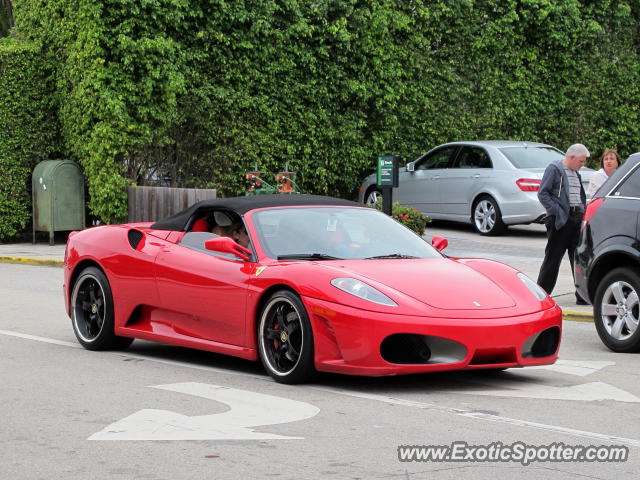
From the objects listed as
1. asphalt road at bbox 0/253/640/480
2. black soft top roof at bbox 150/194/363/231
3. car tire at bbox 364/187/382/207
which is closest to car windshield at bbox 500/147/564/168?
car tire at bbox 364/187/382/207

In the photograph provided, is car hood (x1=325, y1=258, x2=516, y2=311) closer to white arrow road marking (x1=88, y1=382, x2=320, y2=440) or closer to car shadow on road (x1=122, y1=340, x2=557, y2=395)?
car shadow on road (x1=122, y1=340, x2=557, y2=395)

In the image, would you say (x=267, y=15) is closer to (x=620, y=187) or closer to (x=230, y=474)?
(x=620, y=187)

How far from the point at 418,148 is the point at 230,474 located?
20428 mm

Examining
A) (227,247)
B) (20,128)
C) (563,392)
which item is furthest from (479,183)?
(563,392)

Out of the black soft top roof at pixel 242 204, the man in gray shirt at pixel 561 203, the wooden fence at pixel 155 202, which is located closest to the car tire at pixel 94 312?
the black soft top roof at pixel 242 204

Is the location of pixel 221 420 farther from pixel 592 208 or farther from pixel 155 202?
pixel 155 202

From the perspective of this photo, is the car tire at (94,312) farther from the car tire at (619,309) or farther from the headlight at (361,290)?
the car tire at (619,309)

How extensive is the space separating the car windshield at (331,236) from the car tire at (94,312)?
64.8 inches

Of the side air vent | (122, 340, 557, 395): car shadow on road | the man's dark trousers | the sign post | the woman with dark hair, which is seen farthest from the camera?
the sign post

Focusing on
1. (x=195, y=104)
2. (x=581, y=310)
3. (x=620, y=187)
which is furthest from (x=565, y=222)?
(x=195, y=104)

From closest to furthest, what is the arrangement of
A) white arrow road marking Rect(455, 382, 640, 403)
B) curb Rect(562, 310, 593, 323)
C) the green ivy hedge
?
white arrow road marking Rect(455, 382, 640, 403) < curb Rect(562, 310, 593, 323) < the green ivy hedge

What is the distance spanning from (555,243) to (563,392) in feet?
18.4

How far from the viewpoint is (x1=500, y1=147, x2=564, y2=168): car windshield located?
22.1 m

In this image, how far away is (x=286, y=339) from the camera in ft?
26.5
